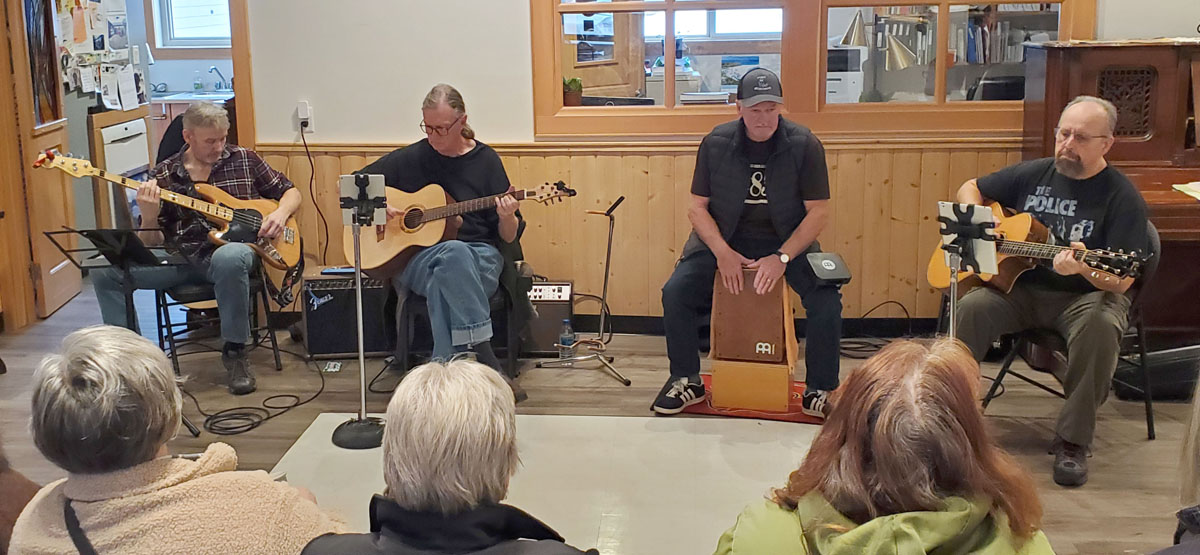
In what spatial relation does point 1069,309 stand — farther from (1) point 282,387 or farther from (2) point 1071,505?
(1) point 282,387

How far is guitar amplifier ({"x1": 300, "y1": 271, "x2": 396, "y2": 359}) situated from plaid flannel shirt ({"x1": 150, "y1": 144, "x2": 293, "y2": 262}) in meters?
0.47

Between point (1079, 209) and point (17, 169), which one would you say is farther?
point (17, 169)

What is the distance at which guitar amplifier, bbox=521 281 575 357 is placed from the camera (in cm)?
458

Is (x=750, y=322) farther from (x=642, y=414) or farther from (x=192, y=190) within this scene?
(x=192, y=190)

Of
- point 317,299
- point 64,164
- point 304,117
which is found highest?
point 304,117

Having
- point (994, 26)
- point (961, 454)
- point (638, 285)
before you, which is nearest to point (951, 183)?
point (994, 26)

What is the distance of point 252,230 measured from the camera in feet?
13.9

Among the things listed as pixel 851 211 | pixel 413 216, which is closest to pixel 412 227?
pixel 413 216

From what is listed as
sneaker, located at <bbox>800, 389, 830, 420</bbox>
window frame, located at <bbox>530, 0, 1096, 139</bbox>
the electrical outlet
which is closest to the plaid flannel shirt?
the electrical outlet

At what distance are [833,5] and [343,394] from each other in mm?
2548

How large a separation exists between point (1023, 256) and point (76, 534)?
2913mm

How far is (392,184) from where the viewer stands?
417 cm

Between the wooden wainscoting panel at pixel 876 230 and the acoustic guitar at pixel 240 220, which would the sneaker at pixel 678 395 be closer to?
the wooden wainscoting panel at pixel 876 230

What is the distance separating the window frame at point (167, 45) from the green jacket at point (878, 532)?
7270mm
